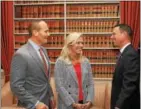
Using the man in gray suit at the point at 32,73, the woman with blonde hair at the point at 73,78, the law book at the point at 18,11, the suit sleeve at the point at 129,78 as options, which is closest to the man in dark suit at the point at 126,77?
the suit sleeve at the point at 129,78

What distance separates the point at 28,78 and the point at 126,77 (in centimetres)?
90

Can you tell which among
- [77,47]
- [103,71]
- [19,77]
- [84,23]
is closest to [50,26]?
[84,23]

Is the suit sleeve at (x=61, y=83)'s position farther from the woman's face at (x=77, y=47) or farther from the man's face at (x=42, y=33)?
the man's face at (x=42, y=33)

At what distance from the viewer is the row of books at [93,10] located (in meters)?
4.69

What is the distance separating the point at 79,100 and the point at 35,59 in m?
0.72

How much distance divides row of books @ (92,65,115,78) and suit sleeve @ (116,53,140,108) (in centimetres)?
216

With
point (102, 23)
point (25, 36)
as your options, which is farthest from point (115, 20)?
point (25, 36)

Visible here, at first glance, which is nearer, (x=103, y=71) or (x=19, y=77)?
(x=19, y=77)

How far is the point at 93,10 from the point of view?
4719 millimetres

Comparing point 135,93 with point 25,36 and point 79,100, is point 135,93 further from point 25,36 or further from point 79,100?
point 25,36

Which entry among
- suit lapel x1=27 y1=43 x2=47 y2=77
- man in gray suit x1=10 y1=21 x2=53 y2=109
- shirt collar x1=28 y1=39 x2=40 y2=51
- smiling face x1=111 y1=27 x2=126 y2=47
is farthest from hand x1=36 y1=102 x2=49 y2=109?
smiling face x1=111 y1=27 x2=126 y2=47

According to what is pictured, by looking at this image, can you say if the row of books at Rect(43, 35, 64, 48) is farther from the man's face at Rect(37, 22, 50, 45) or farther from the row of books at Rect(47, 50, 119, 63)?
the man's face at Rect(37, 22, 50, 45)

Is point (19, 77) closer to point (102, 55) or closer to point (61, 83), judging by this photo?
point (61, 83)

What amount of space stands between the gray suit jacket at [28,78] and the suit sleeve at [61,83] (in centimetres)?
24
